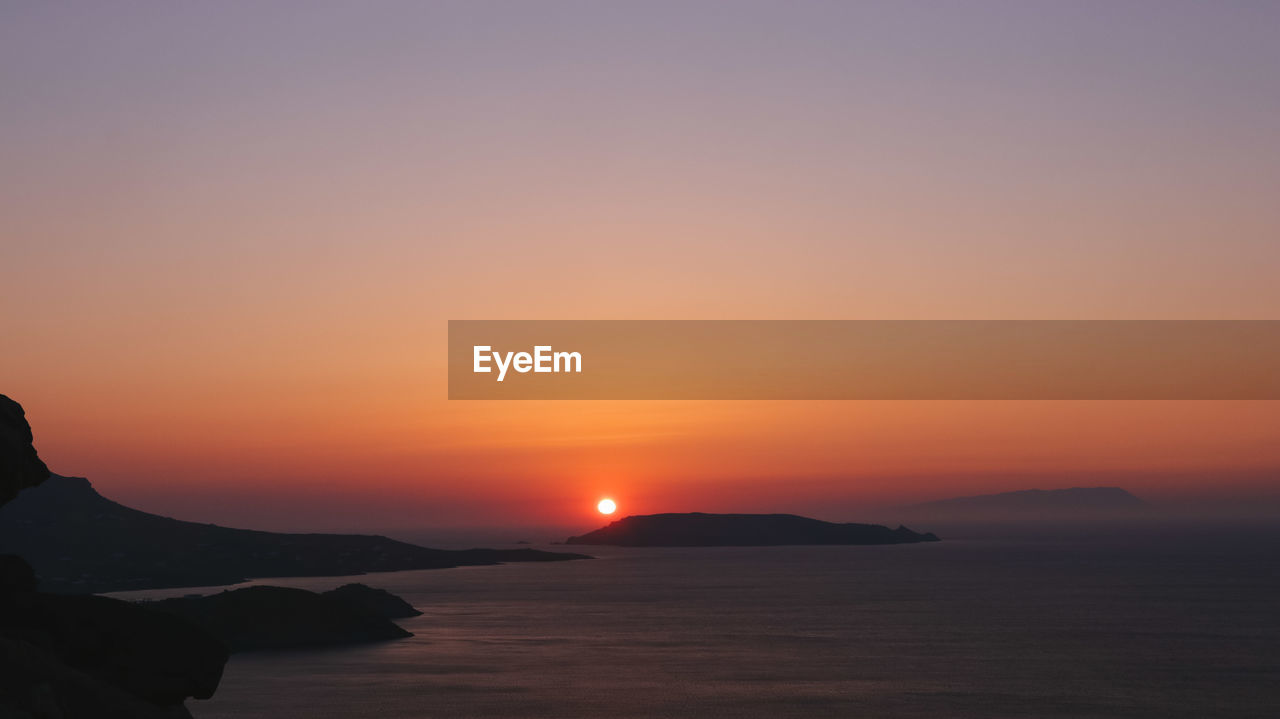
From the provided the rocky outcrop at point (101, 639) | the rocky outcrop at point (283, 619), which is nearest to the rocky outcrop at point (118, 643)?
the rocky outcrop at point (101, 639)

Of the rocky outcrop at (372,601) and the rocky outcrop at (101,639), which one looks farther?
the rocky outcrop at (372,601)

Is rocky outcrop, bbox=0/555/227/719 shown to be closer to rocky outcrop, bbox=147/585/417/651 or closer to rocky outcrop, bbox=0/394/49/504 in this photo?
rocky outcrop, bbox=0/394/49/504

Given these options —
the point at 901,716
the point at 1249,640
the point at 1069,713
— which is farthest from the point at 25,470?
the point at 1249,640

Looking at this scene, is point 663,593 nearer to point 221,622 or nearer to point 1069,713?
point 221,622

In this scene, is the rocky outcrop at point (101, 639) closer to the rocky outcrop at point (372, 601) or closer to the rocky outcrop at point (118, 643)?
the rocky outcrop at point (118, 643)

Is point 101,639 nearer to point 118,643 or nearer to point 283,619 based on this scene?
point 118,643

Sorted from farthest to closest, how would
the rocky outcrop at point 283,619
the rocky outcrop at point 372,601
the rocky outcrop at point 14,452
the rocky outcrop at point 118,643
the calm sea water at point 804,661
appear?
the rocky outcrop at point 372,601, the rocky outcrop at point 283,619, the calm sea water at point 804,661, the rocky outcrop at point 118,643, the rocky outcrop at point 14,452

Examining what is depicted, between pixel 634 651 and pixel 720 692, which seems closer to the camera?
pixel 720 692
